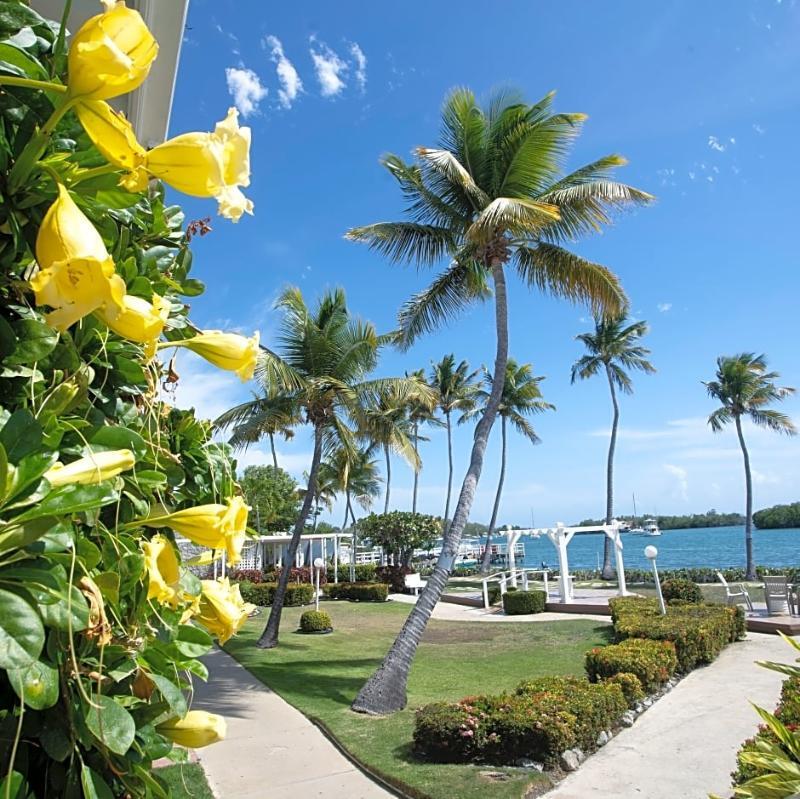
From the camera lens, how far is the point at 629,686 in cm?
814

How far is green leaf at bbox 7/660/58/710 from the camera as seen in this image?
584 mm

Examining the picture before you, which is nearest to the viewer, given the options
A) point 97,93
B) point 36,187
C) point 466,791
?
point 97,93

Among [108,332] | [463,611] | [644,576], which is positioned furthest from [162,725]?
[644,576]

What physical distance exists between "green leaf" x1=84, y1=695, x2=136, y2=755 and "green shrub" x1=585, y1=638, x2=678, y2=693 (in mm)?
9367

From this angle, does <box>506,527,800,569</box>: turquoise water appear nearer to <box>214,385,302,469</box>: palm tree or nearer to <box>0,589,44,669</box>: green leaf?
<box>214,385,302,469</box>: palm tree

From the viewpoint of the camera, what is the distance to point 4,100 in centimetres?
72

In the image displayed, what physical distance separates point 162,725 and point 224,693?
1018cm

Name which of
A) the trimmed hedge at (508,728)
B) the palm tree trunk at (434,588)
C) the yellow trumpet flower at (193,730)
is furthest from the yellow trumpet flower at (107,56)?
the palm tree trunk at (434,588)

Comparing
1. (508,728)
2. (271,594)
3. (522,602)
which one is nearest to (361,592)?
(271,594)

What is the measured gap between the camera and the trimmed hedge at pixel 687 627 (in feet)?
34.9

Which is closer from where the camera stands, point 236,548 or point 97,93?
point 97,93

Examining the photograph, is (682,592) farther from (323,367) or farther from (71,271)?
(71,271)

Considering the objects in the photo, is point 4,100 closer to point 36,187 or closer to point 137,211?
point 36,187

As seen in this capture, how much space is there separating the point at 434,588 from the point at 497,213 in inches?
226
